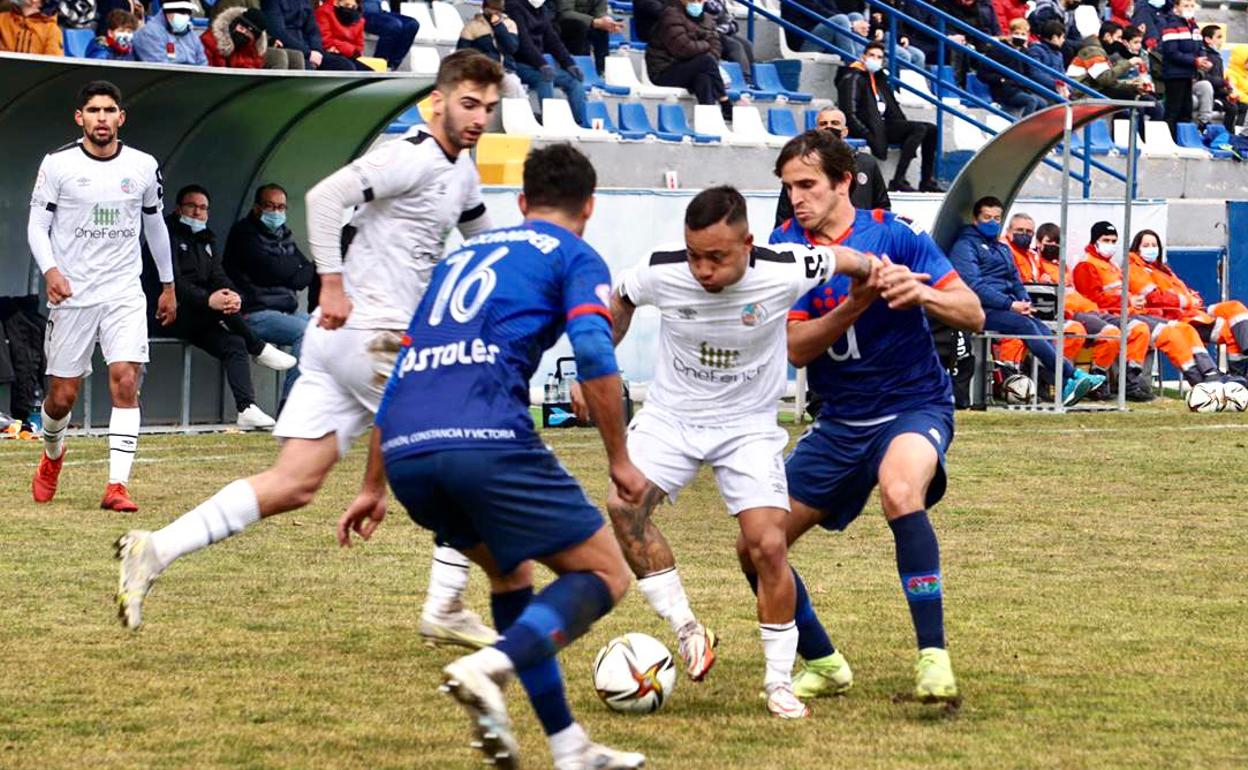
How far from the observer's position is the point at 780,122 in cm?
2461

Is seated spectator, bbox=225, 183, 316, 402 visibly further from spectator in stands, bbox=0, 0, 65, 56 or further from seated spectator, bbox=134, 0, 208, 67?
spectator in stands, bbox=0, 0, 65, 56

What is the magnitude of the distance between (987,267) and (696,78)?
20.2ft

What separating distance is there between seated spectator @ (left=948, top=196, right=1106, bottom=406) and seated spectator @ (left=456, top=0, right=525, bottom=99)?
501 cm

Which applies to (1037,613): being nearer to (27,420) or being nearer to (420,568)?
(420,568)

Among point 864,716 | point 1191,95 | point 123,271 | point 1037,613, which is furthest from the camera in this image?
point 1191,95

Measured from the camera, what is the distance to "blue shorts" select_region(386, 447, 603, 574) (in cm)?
557

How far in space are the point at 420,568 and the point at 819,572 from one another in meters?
1.80

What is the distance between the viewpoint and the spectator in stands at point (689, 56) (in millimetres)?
23797

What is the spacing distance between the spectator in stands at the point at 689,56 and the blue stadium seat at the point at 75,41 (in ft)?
23.1

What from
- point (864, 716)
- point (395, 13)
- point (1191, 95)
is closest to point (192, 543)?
point (864, 716)

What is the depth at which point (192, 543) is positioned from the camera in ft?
23.1

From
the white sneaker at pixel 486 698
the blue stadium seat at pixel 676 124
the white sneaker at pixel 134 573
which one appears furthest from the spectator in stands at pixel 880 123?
the white sneaker at pixel 486 698

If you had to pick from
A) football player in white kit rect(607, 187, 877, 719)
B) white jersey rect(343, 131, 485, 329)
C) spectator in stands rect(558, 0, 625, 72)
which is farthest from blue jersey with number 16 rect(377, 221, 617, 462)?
spectator in stands rect(558, 0, 625, 72)

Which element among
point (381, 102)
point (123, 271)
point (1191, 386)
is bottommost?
point (1191, 386)
